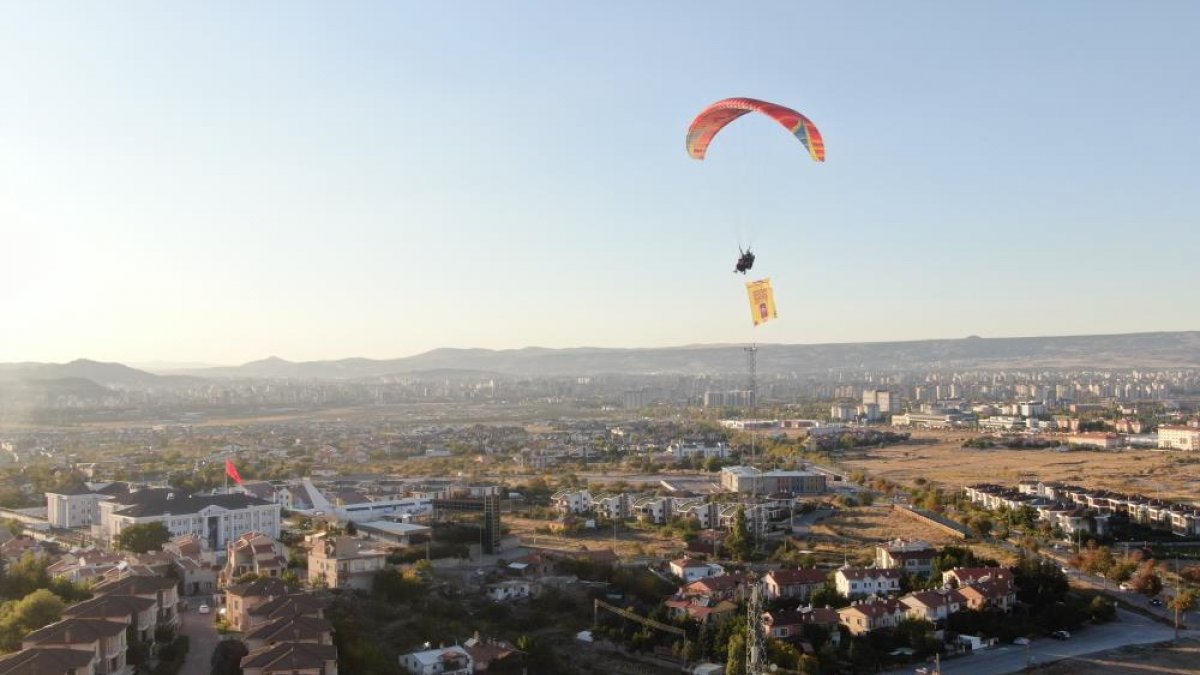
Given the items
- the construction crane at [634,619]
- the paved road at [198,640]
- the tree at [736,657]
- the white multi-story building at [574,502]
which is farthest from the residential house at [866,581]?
the white multi-story building at [574,502]

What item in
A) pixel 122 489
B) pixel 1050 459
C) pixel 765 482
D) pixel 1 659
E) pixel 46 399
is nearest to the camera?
pixel 1 659

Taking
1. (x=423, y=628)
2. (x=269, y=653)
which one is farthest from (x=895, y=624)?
(x=269, y=653)

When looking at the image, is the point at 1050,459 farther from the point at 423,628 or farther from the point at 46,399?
the point at 46,399

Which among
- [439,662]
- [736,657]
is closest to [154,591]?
[439,662]

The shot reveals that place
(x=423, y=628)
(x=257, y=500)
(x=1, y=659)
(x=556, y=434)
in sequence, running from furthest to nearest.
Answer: (x=556, y=434), (x=257, y=500), (x=423, y=628), (x=1, y=659)

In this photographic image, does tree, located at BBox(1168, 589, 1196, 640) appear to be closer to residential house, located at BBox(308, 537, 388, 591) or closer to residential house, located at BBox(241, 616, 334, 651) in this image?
residential house, located at BBox(241, 616, 334, 651)
